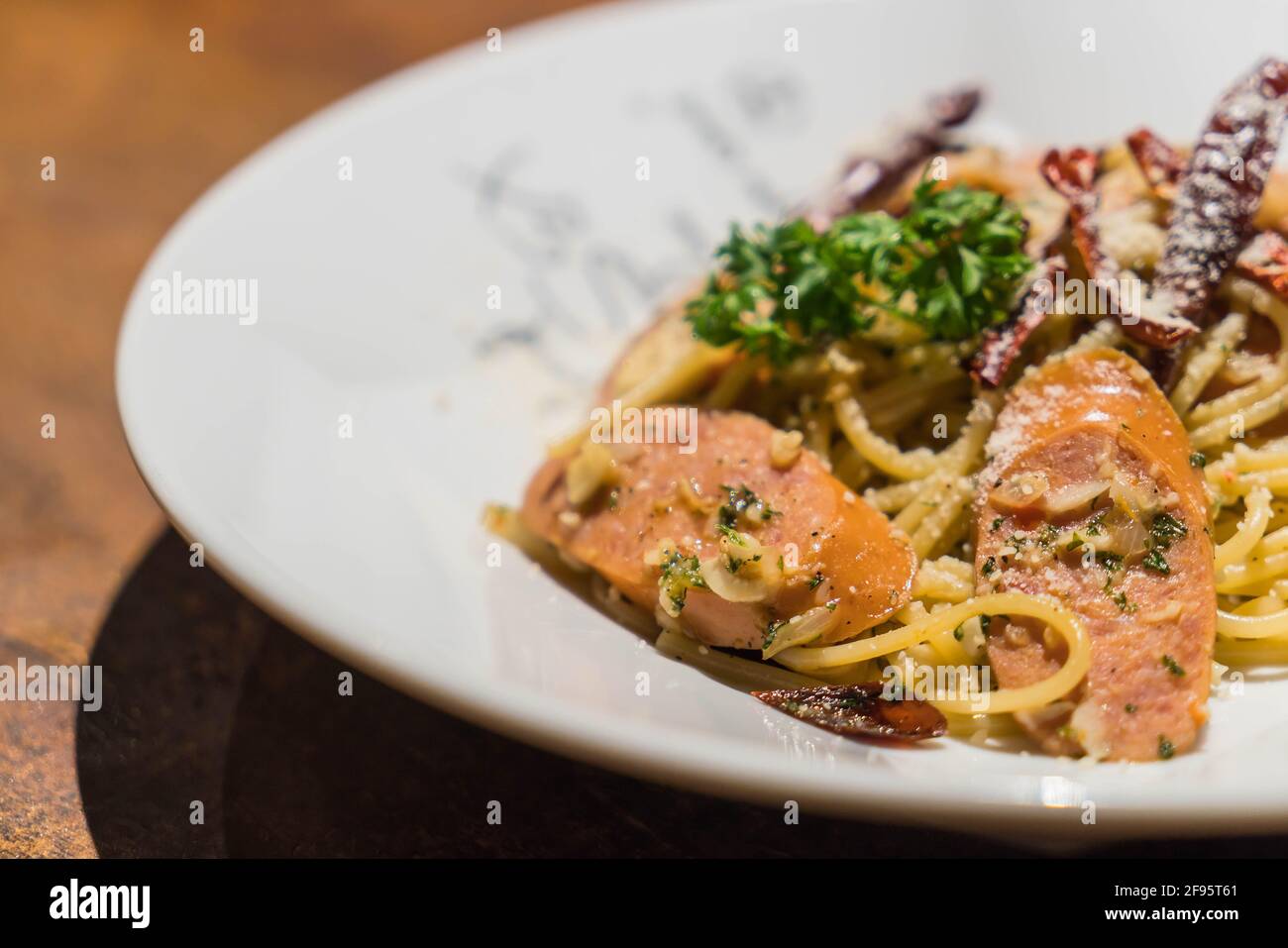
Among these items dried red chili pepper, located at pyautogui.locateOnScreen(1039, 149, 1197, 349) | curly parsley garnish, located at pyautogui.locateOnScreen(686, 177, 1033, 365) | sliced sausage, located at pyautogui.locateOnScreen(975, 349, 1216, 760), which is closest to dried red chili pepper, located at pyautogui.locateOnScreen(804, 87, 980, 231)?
curly parsley garnish, located at pyautogui.locateOnScreen(686, 177, 1033, 365)

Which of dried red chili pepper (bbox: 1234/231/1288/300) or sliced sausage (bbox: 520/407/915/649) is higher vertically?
dried red chili pepper (bbox: 1234/231/1288/300)

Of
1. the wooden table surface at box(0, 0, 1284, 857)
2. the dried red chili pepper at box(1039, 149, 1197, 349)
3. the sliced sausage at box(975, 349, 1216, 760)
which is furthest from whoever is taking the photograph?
the dried red chili pepper at box(1039, 149, 1197, 349)

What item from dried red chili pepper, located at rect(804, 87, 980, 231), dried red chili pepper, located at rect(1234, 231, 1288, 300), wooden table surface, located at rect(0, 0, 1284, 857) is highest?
dried red chili pepper, located at rect(804, 87, 980, 231)

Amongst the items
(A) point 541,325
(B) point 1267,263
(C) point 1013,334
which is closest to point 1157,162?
(B) point 1267,263

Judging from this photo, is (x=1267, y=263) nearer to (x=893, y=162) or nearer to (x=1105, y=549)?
(x=1105, y=549)

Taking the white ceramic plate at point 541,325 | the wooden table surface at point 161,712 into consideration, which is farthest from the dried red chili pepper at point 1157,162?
the wooden table surface at point 161,712

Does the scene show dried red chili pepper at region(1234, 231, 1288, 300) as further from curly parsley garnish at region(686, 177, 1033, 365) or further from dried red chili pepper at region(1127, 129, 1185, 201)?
curly parsley garnish at region(686, 177, 1033, 365)
